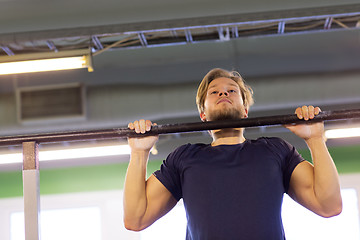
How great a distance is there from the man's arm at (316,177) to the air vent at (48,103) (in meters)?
5.26

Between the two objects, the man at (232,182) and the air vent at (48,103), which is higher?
the air vent at (48,103)

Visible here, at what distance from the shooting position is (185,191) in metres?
2.06

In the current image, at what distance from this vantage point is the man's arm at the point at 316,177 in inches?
77.9

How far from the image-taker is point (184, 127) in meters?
1.96

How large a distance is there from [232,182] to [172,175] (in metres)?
0.31

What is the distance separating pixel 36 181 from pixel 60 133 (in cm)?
21

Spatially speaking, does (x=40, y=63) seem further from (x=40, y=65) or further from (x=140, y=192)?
(x=140, y=192)

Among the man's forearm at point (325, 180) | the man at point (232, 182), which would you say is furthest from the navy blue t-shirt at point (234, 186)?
the man's forearm at point (325, 180)

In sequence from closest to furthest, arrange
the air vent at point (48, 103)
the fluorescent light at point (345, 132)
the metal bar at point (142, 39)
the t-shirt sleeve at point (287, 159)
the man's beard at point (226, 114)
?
1. the t-shirt sleeve at point (287, 159)
2. the man's beard at point (226, 114)
3. the metal bar at point (142, 39)
4. the air vent at point (48, 103)
5. the fluorescent light at point (345, 132)

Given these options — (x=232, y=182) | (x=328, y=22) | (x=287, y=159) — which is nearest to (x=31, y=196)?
(x=232, y=182)

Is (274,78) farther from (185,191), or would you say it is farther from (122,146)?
(185,191)

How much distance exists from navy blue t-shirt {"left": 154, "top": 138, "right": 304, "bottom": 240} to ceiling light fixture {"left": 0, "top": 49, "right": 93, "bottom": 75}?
3.08m

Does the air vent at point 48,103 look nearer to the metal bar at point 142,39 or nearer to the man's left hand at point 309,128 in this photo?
the metal bar at point 142,39

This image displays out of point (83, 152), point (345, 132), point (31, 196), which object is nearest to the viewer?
point (31, 196)
